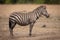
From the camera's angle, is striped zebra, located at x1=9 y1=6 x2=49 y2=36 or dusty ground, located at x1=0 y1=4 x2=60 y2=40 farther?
dusty ground, located at x1=0 y1=4 x2=60 y2=40

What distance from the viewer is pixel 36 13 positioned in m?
4.22

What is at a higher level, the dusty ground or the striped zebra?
the striped zebra

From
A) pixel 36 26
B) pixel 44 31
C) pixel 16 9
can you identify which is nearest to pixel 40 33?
pixel 44 31

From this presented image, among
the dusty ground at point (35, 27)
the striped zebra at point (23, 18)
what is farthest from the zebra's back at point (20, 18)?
Result: the dusty ground at point (35, 27)

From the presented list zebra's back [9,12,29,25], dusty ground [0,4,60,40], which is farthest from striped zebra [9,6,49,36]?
dusty ground [0,4,60,40]

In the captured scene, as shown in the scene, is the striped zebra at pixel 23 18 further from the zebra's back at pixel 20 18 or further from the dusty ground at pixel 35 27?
the dusty ground at pixel 35 27

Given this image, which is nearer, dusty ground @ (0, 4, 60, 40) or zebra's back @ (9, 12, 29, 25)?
zebra's back @ (9, 12, 29, 25)

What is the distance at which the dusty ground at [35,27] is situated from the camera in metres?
4.27

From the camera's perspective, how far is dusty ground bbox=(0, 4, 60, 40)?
4266 millimetres

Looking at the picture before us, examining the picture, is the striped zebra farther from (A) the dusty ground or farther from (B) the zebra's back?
(A) the dusty ground

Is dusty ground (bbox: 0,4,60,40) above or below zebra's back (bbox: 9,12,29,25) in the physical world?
below

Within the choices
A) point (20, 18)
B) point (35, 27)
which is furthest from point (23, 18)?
point (35, 27)

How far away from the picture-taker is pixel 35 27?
192 inches

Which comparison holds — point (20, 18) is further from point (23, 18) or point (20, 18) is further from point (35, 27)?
point (35, 27)
